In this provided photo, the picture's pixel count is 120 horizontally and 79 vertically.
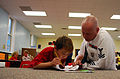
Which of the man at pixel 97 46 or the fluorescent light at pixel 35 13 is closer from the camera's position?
the man at pixel 97 46

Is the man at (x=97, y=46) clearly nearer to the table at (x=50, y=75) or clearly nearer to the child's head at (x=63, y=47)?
the child's head at (x=63, y=47)

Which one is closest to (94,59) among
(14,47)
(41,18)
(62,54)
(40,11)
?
(62,54)

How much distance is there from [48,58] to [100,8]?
4.59 m

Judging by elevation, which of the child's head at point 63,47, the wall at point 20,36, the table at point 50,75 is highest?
the wall at point 20,36

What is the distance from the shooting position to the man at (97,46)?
1271mm

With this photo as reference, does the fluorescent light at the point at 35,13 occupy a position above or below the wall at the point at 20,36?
above

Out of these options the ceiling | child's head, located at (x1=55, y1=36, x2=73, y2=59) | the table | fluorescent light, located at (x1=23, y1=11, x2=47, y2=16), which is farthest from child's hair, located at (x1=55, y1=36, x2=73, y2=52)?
fluorescent light, located at (x1=23, y1=11, x2=47, y2=16)

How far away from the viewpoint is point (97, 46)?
1.36 metres

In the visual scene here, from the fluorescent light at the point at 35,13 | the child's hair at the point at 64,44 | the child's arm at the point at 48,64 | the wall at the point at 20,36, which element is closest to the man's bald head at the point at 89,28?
the child's hair at the point at 64,44

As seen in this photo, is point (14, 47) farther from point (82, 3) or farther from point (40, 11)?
point (82, 3)

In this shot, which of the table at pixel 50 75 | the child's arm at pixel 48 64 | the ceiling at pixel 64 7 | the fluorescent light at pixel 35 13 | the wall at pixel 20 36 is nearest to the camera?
the table at pixel 50 75

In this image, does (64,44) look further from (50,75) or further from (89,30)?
(50,75)

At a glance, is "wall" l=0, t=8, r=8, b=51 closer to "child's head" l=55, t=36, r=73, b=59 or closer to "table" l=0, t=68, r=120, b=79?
"child's head" l=55, t=36, r=73, b=59

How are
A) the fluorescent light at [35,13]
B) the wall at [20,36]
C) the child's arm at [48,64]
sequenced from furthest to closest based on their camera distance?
the wall at [20,36]
the fluorescent light at [35,13]
the child's arm at [48,64]
